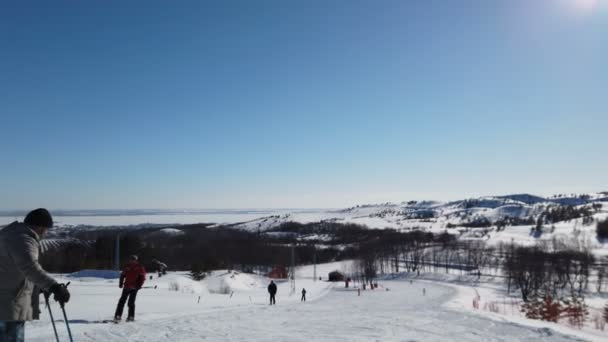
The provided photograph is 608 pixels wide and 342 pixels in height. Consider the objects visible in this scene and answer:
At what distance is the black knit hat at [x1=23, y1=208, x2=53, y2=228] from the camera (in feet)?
14.9

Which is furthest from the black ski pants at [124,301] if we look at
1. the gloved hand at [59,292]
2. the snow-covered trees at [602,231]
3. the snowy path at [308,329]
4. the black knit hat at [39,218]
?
the snow-covered trees at [602,231]

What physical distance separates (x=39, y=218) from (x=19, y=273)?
623 mm

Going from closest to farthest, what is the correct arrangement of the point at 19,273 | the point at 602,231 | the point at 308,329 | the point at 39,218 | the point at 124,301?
the point at 19,273
the point at 39,218
the point at 308,329
the point at 124,301
the point at 602,231

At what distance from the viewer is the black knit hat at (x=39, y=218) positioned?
4527mm

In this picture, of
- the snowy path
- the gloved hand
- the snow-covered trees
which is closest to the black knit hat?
the gloved hand

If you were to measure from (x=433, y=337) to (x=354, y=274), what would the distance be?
88877 millimetres

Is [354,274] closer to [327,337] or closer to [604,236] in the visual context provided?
[327,337]

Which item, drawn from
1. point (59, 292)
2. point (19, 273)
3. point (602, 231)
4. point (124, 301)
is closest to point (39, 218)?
point (19, 273)

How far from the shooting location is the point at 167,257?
307ft

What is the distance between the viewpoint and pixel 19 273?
174 inches

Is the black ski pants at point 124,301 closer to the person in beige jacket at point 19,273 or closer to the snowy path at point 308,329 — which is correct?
the snowy path at point 308,329

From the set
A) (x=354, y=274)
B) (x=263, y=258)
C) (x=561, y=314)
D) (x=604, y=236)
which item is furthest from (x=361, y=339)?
(x=604, y=236)

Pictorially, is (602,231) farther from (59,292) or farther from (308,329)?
(59,292)

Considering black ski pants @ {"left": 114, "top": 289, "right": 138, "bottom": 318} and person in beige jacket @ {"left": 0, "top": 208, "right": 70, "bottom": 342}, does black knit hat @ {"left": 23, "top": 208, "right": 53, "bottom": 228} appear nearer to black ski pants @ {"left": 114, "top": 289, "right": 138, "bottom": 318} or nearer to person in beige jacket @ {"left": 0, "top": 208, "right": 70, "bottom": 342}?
person in beige jacket @ {"left": 0, "top": 208, "right": 70, "bottom": 342}
